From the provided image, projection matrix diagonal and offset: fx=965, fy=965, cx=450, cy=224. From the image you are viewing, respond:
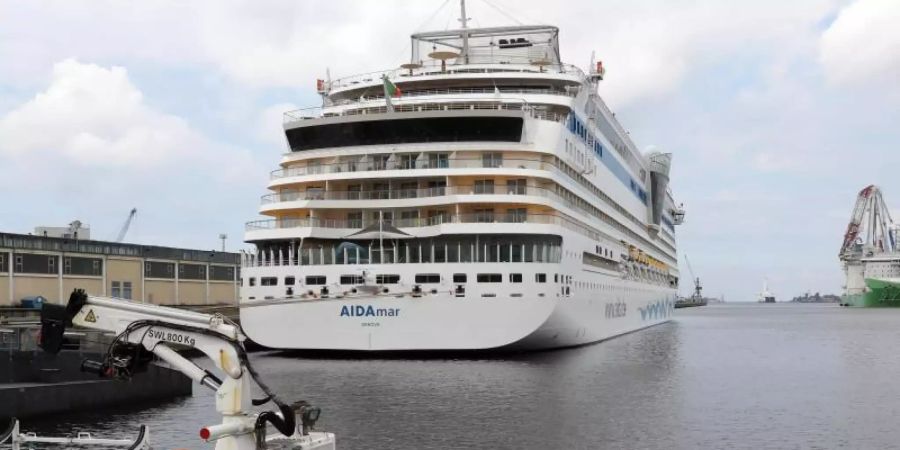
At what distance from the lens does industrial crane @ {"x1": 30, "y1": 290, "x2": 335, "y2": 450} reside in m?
15.3

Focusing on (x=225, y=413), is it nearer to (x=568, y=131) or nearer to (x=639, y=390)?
(x=639, y=390)

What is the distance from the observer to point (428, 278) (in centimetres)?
4169

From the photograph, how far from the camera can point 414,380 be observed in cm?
3425

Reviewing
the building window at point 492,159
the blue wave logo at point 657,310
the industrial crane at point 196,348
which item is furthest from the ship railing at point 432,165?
the blue wave logo at point 657,310

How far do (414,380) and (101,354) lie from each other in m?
10.5

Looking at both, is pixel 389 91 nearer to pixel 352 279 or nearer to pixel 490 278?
pixel 352 279

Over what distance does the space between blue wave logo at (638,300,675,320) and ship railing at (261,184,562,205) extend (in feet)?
114

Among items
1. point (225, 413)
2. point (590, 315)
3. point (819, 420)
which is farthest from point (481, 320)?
point (225, 413)

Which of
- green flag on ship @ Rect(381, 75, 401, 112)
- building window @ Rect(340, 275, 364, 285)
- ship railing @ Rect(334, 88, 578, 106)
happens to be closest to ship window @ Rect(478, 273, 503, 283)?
building window @ Rect(340, 275, 364, 285)

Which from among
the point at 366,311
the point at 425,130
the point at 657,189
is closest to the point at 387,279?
the point at 366,311

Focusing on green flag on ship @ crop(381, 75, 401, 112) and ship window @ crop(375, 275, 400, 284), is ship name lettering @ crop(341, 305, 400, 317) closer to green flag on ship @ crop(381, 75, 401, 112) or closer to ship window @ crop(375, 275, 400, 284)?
ship window @ crop(375, 275, 400, 284)

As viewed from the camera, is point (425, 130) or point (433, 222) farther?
point (425, 130)

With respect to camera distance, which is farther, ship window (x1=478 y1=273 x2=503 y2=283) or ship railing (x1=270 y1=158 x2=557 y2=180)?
ship railing (x1=270 y1=158 x2=557 y2=180)

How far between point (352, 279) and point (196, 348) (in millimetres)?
26785
